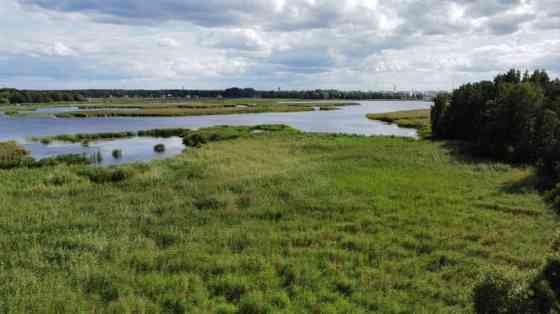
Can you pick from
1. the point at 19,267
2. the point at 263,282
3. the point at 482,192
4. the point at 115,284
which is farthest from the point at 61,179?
the point at 482,192

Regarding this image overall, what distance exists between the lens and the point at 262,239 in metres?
11.1

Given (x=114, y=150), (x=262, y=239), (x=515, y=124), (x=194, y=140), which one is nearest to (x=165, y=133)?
(x=194, y=140)

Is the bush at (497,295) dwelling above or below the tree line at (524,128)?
below

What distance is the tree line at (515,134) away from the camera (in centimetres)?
620

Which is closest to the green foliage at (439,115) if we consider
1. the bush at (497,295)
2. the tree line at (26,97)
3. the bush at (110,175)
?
the bush at (110,175)

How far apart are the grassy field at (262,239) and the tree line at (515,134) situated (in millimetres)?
1035

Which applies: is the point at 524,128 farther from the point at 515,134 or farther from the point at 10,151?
the point at 10,151

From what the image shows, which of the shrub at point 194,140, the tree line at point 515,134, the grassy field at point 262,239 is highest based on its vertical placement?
the tree line at point 515,134

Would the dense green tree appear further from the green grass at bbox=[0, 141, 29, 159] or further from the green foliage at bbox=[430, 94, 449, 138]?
the green grass at bbox=[0, 141, 29, 159]

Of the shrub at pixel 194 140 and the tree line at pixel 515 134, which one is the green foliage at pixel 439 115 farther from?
the shrub at pixel 194 140

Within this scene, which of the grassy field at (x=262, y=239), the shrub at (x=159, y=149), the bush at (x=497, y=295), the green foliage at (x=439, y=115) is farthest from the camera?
the green foliage at (x=439, y=115)

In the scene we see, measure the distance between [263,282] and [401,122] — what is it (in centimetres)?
6489

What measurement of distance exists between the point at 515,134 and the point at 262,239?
2406 cm

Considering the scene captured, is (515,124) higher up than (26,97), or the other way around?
(26,97)
